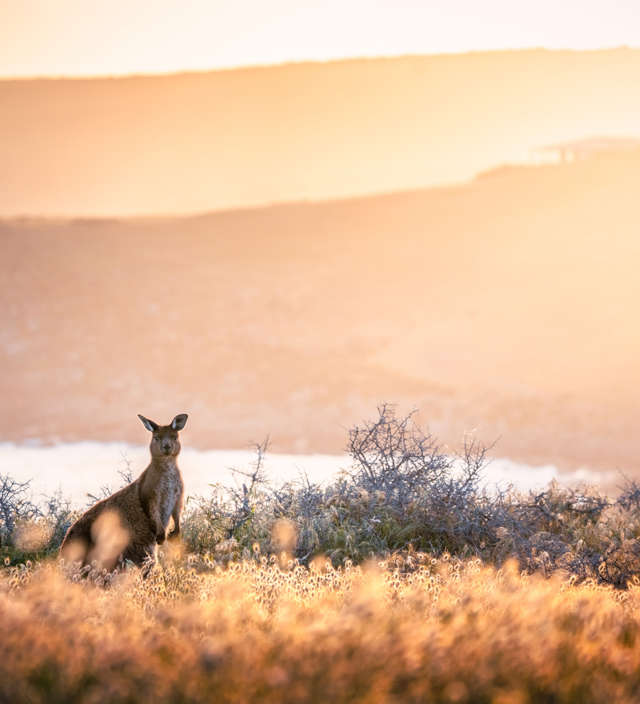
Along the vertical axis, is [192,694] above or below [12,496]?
below

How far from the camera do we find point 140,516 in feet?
26.7

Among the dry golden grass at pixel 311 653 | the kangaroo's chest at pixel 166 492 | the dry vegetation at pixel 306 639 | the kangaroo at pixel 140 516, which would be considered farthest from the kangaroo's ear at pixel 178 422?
the dry golden grass at pixel 311 653

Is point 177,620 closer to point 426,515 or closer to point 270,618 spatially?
point 270,618

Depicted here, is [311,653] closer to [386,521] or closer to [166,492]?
[166,492]

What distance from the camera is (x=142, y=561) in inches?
319

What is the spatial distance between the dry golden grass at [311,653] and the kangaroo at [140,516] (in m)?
2.73

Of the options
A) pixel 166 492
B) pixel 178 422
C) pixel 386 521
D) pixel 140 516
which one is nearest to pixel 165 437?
pixel 178 422

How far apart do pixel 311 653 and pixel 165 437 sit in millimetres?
4295

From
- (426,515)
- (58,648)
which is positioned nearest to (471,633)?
(58,648)

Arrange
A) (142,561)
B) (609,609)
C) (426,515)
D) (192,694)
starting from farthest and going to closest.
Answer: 1. (426,515)
2. (142,561)
3. (609,609)
4. (192,694)

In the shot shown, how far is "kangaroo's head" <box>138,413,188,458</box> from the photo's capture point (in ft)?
26.4

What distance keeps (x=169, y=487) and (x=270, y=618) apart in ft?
10.4

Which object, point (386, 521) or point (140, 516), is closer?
point (140, 516)

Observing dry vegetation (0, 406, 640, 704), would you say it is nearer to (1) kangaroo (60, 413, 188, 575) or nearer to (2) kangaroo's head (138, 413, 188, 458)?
(1) kangaroo (60, 413, 188, 575)
